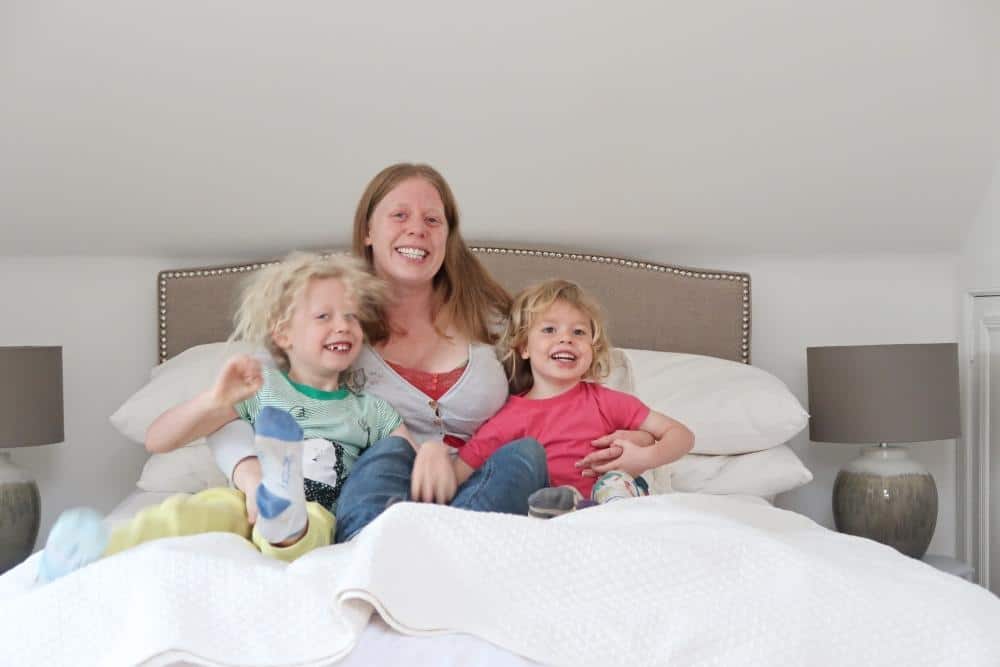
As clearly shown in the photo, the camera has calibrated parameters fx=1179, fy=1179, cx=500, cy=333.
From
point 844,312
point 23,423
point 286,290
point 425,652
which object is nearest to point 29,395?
point 23,423

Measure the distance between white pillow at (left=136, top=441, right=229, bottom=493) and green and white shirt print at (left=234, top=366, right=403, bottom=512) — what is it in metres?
0.67

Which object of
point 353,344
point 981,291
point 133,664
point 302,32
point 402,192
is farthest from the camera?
point 981,291

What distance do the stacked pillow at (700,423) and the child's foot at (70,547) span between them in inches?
42.0

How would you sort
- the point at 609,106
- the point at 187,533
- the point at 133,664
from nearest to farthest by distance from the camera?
the point at 133,664 → the point at 187,533 → the point at 609,106

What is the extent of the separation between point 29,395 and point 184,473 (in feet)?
1.45

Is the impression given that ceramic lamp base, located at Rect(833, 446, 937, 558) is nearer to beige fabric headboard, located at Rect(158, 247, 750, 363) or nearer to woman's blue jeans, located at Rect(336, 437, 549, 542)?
beige fabric headboard, located at Rect(158, 247, 750, 363)

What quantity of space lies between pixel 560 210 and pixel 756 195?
1.79 feet

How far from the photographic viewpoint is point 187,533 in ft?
5.42

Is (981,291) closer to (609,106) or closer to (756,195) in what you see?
(756,195)

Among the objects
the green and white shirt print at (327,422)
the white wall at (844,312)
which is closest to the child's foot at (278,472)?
the green and white shirt print at (327,422)

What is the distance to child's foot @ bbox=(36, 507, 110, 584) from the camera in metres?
1.52

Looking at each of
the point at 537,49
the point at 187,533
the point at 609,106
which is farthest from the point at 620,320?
the point at 187,533

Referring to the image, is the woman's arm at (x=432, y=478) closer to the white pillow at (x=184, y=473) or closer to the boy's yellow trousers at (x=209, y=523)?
the boy's yellow trousers at (x=209, y=523)

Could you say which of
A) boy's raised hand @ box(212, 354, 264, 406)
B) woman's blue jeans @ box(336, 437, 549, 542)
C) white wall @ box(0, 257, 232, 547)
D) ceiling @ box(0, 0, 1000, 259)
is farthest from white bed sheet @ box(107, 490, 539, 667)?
white wall @ box(0, 257, 232, 547)
